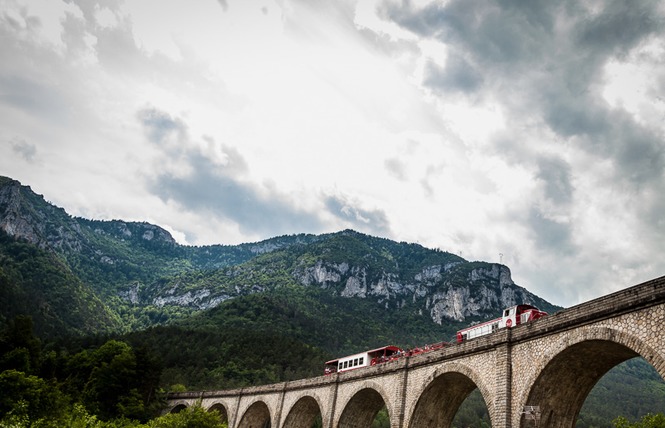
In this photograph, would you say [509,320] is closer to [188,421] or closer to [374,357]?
[374,357]

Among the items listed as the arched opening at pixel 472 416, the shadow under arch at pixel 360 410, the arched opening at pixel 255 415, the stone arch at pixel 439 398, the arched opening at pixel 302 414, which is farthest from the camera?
the arched opening at pixel 472 416

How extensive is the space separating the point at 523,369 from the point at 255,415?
46332 millimetres

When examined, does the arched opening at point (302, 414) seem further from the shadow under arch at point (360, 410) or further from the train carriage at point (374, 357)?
the shadow under arch at point (360, 410)

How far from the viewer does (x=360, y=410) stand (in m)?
41.7

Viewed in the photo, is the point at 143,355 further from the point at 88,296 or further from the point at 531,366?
the point at 88,296

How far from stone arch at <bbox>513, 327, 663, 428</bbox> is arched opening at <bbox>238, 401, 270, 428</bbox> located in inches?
1654

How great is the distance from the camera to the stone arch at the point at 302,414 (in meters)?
49.8

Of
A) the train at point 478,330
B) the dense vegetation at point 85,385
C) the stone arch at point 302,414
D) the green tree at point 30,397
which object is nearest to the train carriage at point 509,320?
the train at point 478,330

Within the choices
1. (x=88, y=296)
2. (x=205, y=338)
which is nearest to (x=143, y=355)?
(x=205, y=338)

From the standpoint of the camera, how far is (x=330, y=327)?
6521 inches

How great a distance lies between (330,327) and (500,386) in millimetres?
144838

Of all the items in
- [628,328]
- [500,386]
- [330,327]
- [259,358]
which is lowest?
[500,386]

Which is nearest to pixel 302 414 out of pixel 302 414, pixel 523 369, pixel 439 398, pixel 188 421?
pixel 302 414

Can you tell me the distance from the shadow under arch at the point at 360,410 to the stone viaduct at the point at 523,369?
88 mm
